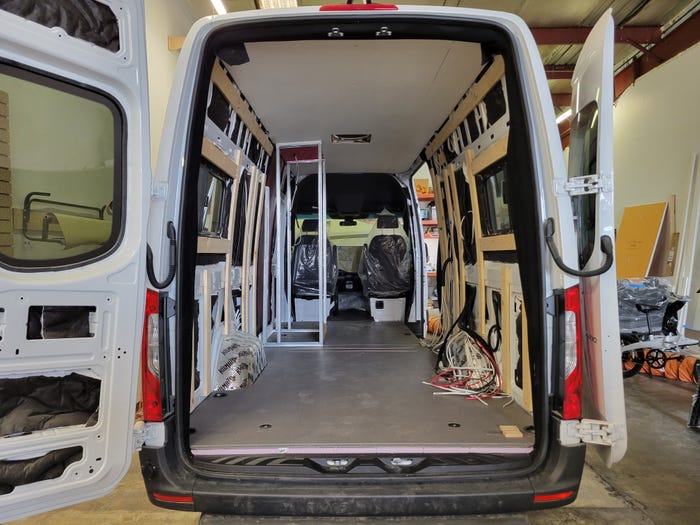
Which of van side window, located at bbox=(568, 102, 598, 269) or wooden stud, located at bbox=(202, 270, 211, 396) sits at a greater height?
van side window, located at bbox=(568, 102, 598, 269)

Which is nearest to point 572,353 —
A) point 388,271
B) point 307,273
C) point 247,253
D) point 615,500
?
point 615,500

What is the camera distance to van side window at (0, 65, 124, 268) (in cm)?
128

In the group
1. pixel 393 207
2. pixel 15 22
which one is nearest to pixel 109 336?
pixel 15 22

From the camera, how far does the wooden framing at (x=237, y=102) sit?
2.15 metres

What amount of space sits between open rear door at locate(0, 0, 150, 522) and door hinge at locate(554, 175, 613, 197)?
1581 millimetres

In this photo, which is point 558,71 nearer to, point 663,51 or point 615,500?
point 663,51

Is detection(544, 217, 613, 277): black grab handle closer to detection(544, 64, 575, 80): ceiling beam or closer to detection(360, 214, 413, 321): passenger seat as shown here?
detection(360, 214, 413, 321): passenger seat

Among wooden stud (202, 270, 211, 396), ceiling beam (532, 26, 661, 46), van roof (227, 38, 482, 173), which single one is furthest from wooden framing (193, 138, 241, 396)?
ceiling beam (532, 26, 661, 46)

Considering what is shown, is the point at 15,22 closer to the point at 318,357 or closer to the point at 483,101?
the point at 483,101

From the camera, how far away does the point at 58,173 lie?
4.55ft

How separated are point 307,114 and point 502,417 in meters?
2.49

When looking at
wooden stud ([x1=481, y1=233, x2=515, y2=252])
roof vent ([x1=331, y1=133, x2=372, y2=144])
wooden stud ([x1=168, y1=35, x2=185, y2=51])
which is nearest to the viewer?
wooden stud ([x1=481, y1=233, x2=515, y2=252])

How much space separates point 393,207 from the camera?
17.9 ft

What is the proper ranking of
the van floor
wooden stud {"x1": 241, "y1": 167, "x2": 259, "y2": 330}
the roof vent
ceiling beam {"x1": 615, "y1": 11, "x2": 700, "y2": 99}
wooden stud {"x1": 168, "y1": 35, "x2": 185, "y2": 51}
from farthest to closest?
ceiling beam {"x1": 615, "y1": 11, "x2": 700, "y2": 99}, wooden stud {"x1": 168, "y1": 35, "x2": 185, "y2": 51}, the roof vent, wooden stud {"x1": 241, "y1": 167, "x2": 259, "y2": 330}, the van floor
